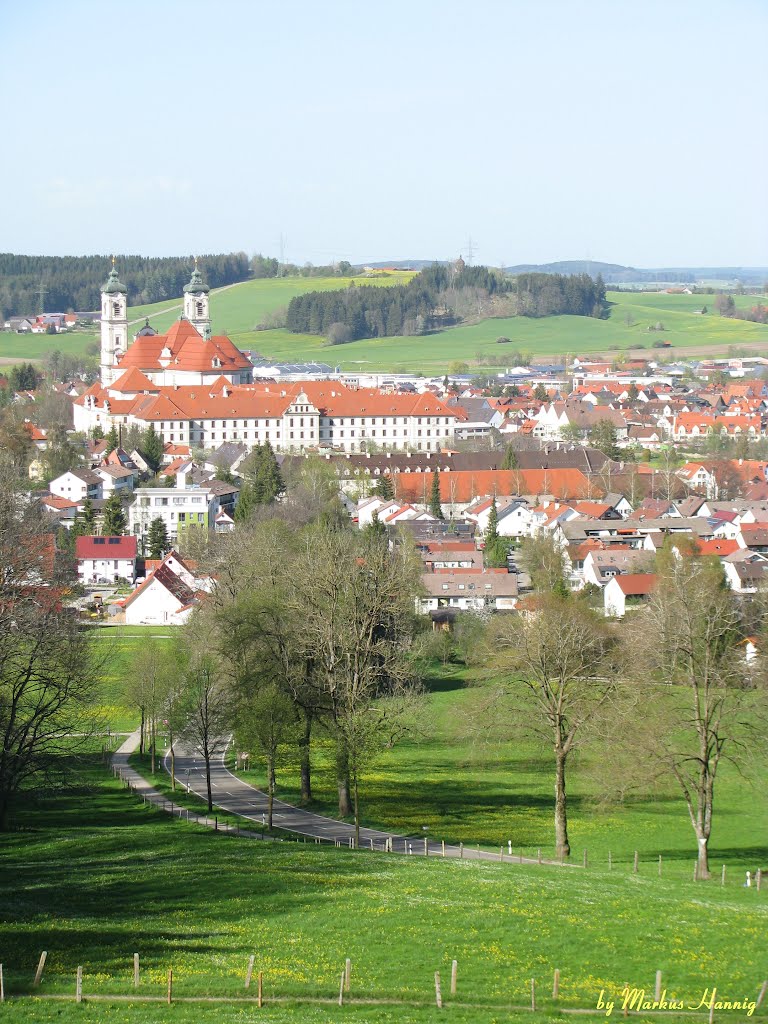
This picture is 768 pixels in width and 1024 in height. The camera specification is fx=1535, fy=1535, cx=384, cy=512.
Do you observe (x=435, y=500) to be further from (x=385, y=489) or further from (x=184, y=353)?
(x=184, y=353)

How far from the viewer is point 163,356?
387 ft

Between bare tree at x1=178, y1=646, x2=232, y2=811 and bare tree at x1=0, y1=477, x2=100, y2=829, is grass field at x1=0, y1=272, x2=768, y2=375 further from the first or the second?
bare tree at x1=0, y1=477, x2=100, y2=829

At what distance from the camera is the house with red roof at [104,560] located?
59.4 meters

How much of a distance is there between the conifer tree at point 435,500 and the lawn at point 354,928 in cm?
5170

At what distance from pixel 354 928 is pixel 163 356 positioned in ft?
343

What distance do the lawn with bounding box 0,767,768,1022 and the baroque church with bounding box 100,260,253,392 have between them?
302 feet

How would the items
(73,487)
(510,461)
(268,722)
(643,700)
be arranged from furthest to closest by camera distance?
1. (510,461)
2. (73,487)
3. (643,700)
4. (268,722)

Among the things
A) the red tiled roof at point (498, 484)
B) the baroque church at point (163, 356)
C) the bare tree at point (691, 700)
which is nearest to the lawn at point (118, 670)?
the bare tree at point (691, 700)

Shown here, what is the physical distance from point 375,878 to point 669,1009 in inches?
231

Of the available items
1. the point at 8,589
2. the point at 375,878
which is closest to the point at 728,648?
the point at 375,878

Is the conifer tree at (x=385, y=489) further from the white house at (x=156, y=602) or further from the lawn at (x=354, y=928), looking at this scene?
the lawn at (x=354, y=928)

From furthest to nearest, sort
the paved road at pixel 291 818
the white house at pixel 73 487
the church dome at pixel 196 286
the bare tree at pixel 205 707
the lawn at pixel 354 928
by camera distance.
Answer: the church dome at pixel 196 286, the white house at pixel 73 487, the bare tree at pixel 205 707, the paved road at pixel 291 818, the lawn at pixel 354 928

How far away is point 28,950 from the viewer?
15195 mm

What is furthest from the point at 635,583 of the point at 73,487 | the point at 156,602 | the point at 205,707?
the point at 73,487
